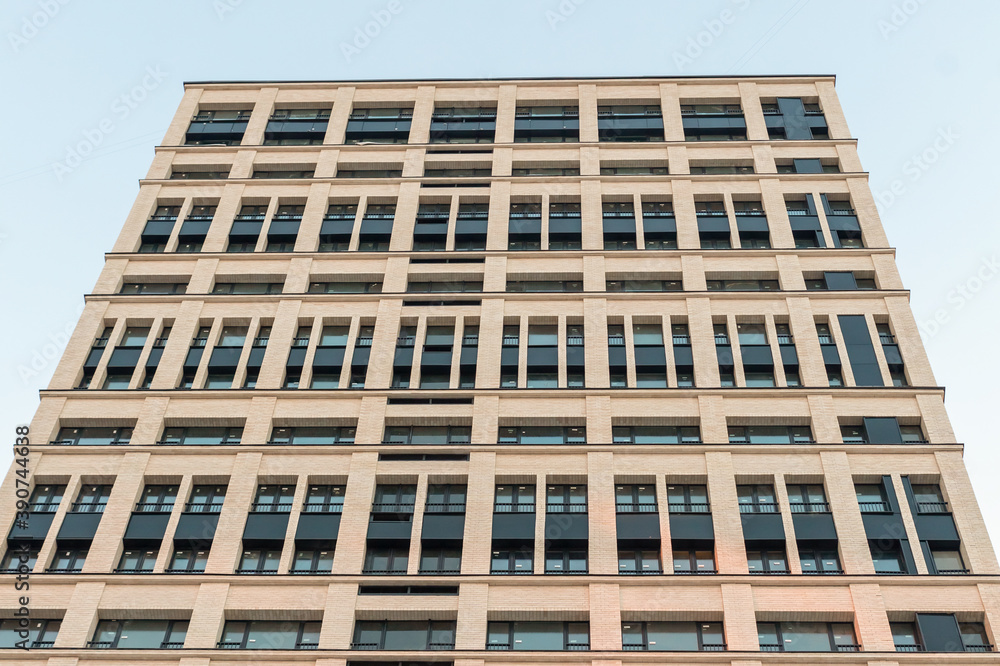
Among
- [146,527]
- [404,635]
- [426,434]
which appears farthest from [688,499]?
[146,527]

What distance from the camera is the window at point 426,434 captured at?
157ft

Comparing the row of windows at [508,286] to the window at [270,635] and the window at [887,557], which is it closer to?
the window at [887,557]

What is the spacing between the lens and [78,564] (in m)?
43.5

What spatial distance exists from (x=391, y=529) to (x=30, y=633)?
15249mm

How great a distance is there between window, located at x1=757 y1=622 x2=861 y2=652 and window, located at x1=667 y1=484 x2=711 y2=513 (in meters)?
5.76

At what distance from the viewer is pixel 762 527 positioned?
141ft

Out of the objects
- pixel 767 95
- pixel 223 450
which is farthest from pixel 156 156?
pixel 767 95

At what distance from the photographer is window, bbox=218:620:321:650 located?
4062 cm

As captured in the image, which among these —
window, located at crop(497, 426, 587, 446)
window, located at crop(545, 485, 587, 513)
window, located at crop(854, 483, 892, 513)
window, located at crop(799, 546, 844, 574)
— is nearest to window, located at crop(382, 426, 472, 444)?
window, located at crop(497, 426, 587, 446)

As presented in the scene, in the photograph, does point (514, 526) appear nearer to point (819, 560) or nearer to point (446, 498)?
point (446, 498)

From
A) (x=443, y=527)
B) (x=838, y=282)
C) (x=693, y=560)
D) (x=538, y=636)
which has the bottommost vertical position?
(x=538, y=636)

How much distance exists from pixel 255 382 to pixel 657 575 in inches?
877

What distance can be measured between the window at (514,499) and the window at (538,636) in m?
5.20

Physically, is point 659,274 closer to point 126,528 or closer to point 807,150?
point 807,150
